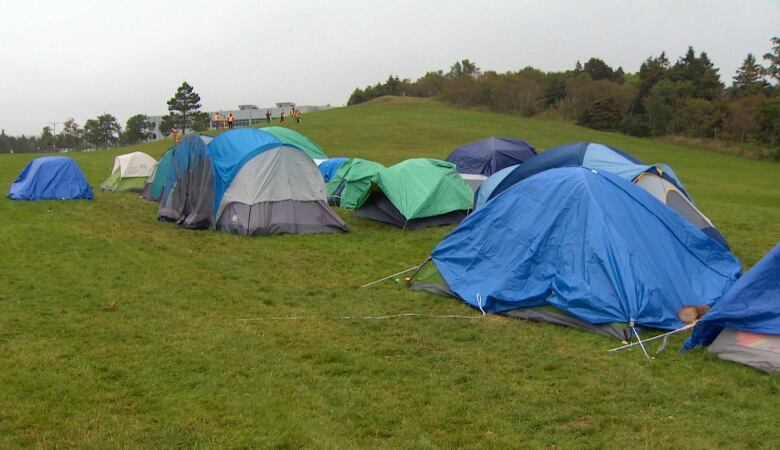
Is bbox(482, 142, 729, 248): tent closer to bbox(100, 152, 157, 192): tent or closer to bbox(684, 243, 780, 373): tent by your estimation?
bbox(684, 243, 780, 373): tent

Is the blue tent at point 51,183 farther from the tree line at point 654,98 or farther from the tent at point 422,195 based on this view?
the tree line at point 654,98

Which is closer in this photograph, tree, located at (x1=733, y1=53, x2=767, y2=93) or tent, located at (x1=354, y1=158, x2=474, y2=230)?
tent, located at (x1=354, y1=158, x2=474, y2=230)

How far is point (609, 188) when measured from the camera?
293 inches

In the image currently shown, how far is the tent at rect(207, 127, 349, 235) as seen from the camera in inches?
487

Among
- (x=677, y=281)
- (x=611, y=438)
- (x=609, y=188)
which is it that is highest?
(x=609, y=188)

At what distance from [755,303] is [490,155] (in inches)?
557

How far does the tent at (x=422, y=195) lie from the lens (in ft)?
43.4

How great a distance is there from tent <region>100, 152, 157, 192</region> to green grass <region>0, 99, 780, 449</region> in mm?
10402

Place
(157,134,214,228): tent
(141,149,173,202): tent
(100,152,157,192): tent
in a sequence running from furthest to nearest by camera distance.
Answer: (100,152,157,192): tent → (141,149,173,202): tent → (157,134,214,228): tent

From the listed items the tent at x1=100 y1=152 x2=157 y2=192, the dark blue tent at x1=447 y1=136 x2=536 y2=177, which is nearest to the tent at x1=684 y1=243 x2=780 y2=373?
the dark blue tent at x1=447 y1=136 x2=536 y2=177

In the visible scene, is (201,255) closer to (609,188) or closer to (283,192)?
(283,192)

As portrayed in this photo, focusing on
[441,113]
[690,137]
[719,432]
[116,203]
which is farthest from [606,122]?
[719,432]

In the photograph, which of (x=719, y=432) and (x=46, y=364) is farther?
(x=46, y=364)

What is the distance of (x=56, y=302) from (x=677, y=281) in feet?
23.2
